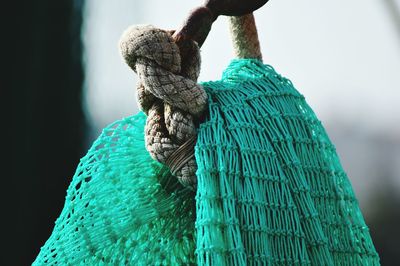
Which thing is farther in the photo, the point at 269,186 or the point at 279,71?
the point at 279,71

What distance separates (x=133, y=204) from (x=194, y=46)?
15 cm

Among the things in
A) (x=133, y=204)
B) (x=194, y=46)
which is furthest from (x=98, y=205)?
(x=194, y=46)

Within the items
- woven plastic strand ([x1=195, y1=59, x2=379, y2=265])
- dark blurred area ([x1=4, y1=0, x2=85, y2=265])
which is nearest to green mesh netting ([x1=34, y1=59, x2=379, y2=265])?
woven plastic strand ([x1=195, y1=59, x2=379, y2=265])

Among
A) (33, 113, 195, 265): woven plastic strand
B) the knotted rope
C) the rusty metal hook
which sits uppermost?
the rusty metal hook

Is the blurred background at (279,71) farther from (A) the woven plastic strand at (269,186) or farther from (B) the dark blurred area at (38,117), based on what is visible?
(A) the woven plastic strand at (269,186)

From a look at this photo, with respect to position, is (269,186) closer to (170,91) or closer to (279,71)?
(170,91)

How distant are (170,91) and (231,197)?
9 centimetres

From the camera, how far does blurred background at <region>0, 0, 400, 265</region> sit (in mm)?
1182

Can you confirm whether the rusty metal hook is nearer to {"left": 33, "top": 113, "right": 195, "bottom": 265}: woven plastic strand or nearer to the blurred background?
{"left": 33, "top": 113, "right": 195, "bottom": 265}: woven plastic strand

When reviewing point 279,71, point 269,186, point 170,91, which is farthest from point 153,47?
point 279,71

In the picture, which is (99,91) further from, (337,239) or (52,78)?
(337,239)

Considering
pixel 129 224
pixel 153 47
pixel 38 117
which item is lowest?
pixel 129 224

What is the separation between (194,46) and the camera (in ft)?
1.71

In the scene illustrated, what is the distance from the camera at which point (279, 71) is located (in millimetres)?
1193
